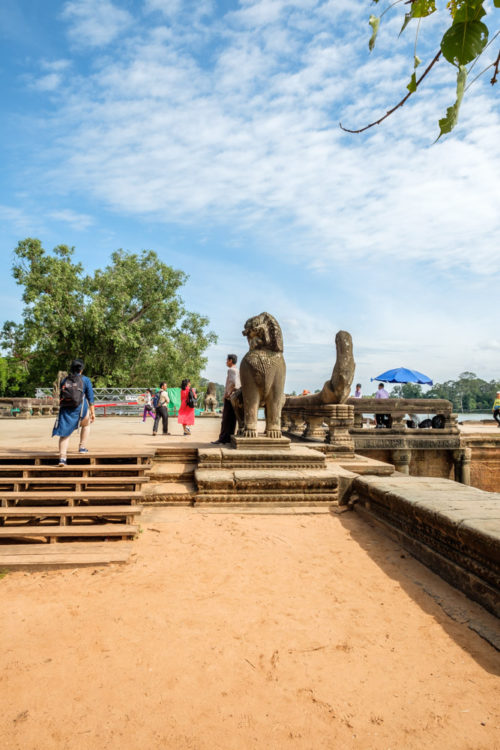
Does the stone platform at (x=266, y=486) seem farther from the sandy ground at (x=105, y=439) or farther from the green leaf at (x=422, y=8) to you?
the green leaf at (x=422, y=8)

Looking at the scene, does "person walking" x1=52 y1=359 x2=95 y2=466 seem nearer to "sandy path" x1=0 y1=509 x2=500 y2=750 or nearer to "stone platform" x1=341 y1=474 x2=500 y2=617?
"sandy path" x1=0 y1=509 x2=500 y2=750

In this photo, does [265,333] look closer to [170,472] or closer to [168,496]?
[170,472]

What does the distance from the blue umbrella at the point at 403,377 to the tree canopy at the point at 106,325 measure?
1400cm

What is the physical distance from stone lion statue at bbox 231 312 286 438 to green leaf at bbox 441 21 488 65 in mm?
4277

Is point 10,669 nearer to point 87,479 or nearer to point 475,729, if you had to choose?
point 475,729

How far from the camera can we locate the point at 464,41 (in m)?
1.16

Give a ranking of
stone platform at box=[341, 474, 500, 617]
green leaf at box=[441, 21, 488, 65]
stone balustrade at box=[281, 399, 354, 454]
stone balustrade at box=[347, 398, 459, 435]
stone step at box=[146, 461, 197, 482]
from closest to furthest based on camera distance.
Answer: green leaf at box=[441, 21, 488, 65] → stone platform at box=[341, 474, 500, 617] → stone step at box=[146, 461, 197, 482] → stone balustrade at box=[281, 399, 354, 454] → stone balustrade at box=[347, 398, 459, 435]

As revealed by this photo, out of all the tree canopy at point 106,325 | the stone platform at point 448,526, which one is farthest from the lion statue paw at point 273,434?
the tree canopy at point 106,325

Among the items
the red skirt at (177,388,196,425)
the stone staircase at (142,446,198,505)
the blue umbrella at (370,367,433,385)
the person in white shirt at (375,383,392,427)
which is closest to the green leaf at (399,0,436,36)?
the stone staircase at (142,446,198,505)

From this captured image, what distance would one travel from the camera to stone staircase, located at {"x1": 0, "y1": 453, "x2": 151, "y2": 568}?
345 cm

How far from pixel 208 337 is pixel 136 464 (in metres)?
24.1

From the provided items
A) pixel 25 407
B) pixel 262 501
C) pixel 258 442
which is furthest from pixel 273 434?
pixel 25 407

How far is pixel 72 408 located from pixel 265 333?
8.14 ft

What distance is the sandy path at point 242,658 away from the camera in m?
1.51
